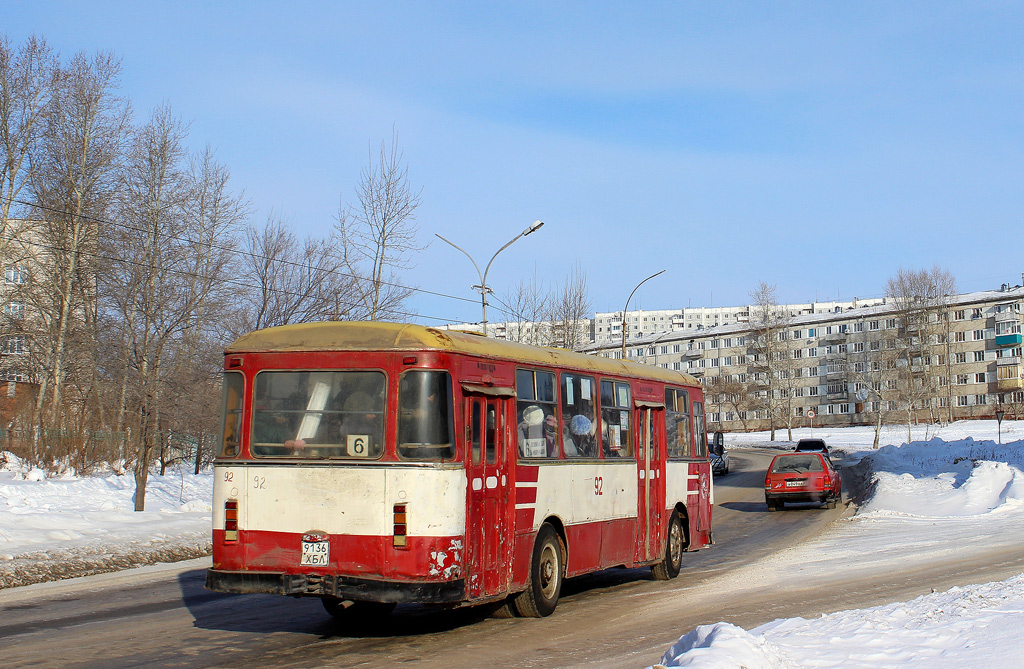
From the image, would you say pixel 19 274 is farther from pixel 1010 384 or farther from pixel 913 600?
pixel 1010 384

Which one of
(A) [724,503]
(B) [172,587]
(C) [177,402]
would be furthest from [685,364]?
(B) [172,587]

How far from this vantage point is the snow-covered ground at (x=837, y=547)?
7.29 metres

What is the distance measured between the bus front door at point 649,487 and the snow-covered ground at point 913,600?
1390mm

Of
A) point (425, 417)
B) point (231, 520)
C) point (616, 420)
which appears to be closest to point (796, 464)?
point (616, 420)

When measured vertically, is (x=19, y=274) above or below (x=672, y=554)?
above

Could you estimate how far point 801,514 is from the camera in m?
26.8

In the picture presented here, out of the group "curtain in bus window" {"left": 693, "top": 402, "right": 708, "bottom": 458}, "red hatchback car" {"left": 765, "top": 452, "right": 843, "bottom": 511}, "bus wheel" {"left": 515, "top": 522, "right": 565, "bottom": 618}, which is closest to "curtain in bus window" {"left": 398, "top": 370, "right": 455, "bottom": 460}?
"bus wheel" {"left": 515, "top": 522, "right": 565, "bottom": 618}

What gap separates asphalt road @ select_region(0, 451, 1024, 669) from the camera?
8.54 metres

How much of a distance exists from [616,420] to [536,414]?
222cm

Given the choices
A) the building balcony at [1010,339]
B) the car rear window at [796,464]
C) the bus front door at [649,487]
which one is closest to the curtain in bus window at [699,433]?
the bus front door at [649,487]

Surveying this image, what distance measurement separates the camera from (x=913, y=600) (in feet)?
33.0

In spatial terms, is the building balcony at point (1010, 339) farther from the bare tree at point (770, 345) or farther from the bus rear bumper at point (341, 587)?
the bus rear bumper at point (341, 587)

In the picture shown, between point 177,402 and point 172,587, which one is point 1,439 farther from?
point 172,587

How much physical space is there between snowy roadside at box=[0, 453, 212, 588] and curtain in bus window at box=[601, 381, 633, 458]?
8.25 meters
